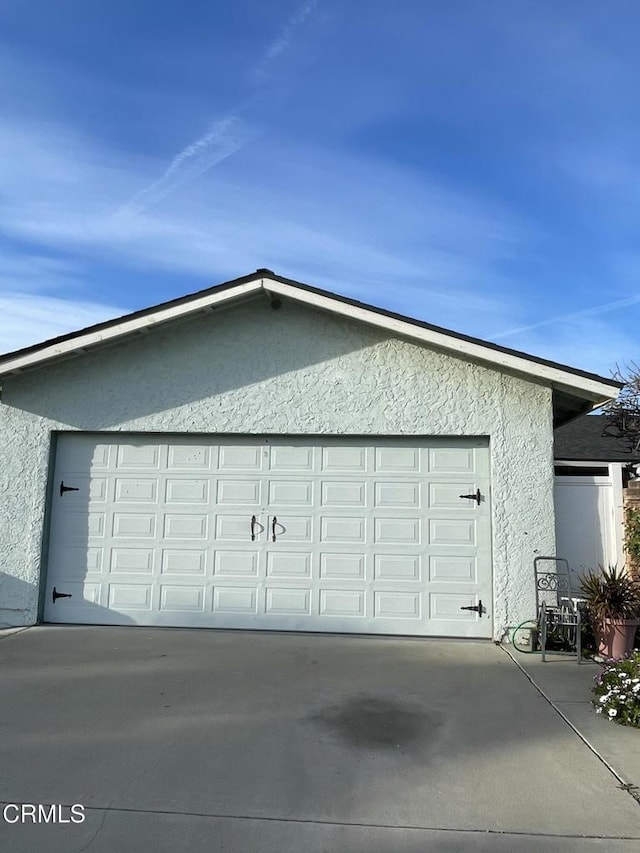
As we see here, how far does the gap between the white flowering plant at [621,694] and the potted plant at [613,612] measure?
148 cm

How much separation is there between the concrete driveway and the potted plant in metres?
1.16

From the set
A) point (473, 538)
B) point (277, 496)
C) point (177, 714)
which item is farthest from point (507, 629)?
point (177, 714)

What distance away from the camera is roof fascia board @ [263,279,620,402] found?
313 inches

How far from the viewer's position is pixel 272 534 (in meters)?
8.43

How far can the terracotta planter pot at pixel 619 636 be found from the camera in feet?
23.2

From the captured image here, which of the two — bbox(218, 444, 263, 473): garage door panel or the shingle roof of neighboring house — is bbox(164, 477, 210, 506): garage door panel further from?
the shingle roof of neighboring house

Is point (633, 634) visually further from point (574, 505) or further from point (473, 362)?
point (473, 362)

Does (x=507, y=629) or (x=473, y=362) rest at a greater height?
(x=473, y=362)

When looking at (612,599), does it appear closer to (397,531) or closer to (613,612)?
(613,612)

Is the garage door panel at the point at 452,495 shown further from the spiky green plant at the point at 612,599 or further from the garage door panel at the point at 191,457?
the garage door panel at the point at 191,457

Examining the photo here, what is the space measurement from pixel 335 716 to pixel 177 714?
1173 millimetres

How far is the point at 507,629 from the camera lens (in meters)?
7.92

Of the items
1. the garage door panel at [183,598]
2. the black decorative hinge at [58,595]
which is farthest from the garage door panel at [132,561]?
the black decorative hinge at [58,595]

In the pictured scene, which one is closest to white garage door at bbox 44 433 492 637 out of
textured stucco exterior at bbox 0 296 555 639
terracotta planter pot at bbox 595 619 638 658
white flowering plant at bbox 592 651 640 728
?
textured stucco exterior at bbox 0 296 555 639
